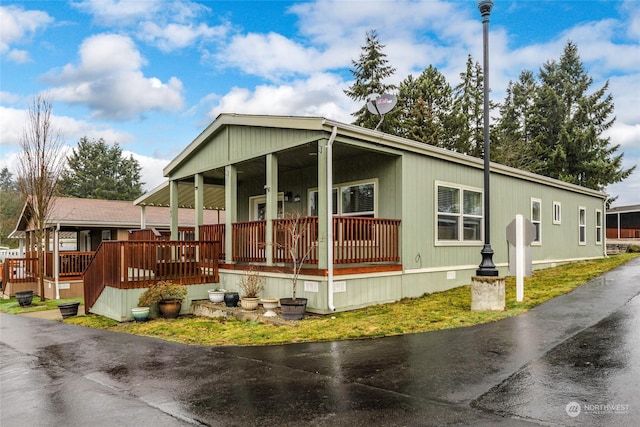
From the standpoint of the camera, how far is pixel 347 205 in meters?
11.5

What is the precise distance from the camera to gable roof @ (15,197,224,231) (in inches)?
731

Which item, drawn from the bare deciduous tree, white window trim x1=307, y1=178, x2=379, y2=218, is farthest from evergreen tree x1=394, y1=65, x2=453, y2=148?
the bare deciduous tree

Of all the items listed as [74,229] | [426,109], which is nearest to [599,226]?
[426,109]

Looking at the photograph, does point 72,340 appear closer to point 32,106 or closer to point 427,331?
point 427,331

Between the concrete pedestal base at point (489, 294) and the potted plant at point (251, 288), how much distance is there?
447cm

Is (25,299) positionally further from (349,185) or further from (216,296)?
(349,185)

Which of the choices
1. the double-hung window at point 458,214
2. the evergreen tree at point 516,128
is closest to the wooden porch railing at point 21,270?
the double-hung window at point 458,214

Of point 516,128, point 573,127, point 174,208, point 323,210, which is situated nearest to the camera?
point 323,210

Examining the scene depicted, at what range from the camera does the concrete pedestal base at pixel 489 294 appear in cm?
828

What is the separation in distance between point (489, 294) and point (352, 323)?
2.74 meters

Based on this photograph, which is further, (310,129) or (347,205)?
(347,205)

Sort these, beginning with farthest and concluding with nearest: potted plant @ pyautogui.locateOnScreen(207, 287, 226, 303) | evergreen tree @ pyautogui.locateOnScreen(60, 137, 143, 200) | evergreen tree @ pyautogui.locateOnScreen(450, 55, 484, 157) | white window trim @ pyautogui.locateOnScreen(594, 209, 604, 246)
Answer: evergreen tree @ pyautogui.locateOnScreen(60, 137, 143, 200)
evergreen tree @ pyautogui.locateOnScreen(450, 55, 484, 157)
white window trim @ pyautogui.locateOnScreen(594, 209, 604, 246)
potted plant @ pyautogui.locateOnScreen(207, 287, 226, 303)

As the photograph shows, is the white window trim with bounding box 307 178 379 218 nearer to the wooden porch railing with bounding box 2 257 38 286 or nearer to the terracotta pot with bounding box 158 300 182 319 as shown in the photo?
the terracotta pot with bounding box 158 300 182 319

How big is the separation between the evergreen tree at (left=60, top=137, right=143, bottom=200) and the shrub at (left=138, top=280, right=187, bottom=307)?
3951cm
